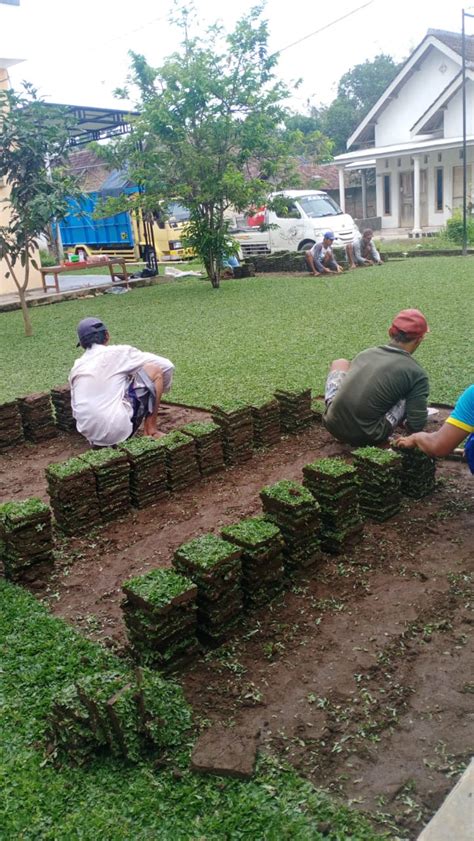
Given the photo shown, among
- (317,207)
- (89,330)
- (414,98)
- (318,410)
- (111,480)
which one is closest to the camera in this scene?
(111,480)

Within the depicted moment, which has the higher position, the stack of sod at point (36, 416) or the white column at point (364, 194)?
the white column at point (364, 194)

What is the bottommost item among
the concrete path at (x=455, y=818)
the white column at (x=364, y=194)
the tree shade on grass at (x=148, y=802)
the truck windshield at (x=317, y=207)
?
the tree shade on grass at (x=148, y=802)

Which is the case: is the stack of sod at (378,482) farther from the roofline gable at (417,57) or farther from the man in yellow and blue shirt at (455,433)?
the roofline gable at (417,57)

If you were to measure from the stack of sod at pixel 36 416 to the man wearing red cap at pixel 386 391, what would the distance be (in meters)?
2.78

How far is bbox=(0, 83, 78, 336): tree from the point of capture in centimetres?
1081

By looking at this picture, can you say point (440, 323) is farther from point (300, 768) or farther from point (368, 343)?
point (300, 768)

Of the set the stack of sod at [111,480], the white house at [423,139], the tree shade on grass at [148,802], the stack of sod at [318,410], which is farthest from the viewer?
the white house at [423,139]

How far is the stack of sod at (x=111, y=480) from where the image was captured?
15.3 ft

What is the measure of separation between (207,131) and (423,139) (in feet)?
50.2

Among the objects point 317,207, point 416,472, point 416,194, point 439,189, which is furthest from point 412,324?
point 439,189

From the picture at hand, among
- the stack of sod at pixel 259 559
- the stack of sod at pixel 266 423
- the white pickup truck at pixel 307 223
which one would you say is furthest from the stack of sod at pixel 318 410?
the white pickup truck at pixel 307 223

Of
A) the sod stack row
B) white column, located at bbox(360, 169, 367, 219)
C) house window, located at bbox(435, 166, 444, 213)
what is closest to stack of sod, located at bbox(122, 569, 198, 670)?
the sod stack row

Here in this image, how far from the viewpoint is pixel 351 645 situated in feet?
10.6

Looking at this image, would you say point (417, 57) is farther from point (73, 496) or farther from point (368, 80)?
point (73, 496)
